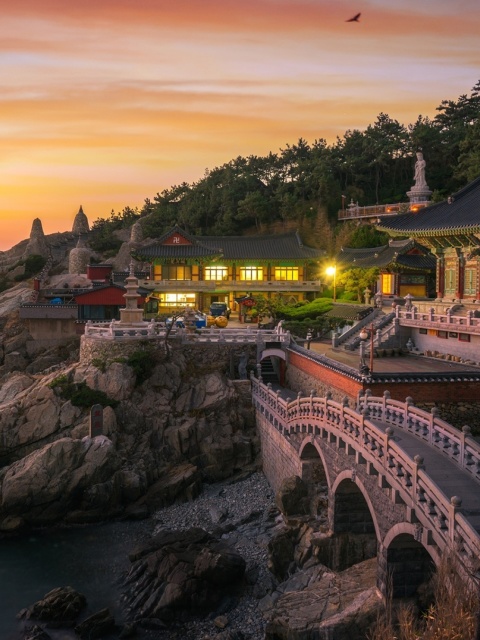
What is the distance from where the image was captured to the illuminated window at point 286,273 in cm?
7581

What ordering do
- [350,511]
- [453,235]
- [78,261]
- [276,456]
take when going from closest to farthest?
1. [350,511]
2. [276,456]
3. [453,235]
4. [78,261]

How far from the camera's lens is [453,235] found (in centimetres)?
3844

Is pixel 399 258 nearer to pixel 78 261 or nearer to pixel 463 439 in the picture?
pixel 463 439

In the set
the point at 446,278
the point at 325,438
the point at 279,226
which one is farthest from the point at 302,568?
the point at 279,226

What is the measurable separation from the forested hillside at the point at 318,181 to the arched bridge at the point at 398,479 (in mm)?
64433

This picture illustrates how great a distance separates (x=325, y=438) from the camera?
86.0 ft

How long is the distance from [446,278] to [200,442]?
1962 centimetres

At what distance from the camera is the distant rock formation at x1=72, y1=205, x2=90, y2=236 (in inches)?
4299

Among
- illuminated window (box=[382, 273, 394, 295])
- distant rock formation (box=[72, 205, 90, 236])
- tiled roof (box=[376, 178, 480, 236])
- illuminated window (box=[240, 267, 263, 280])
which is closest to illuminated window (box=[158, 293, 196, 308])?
illuminated window (box=[240, 267, 263, 280])

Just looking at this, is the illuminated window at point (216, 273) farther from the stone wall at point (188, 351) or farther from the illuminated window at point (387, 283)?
the stone wall at point (188, 351)

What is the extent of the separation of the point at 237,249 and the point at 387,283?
27855 mm

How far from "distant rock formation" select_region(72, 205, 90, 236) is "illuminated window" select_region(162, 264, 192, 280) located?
42.6 metres

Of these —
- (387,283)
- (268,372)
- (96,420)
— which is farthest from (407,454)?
(387,283)

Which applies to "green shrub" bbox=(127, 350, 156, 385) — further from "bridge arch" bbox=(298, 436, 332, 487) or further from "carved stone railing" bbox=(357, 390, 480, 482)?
"carved stone railing" bbox=(357, 390, 480, 482)
